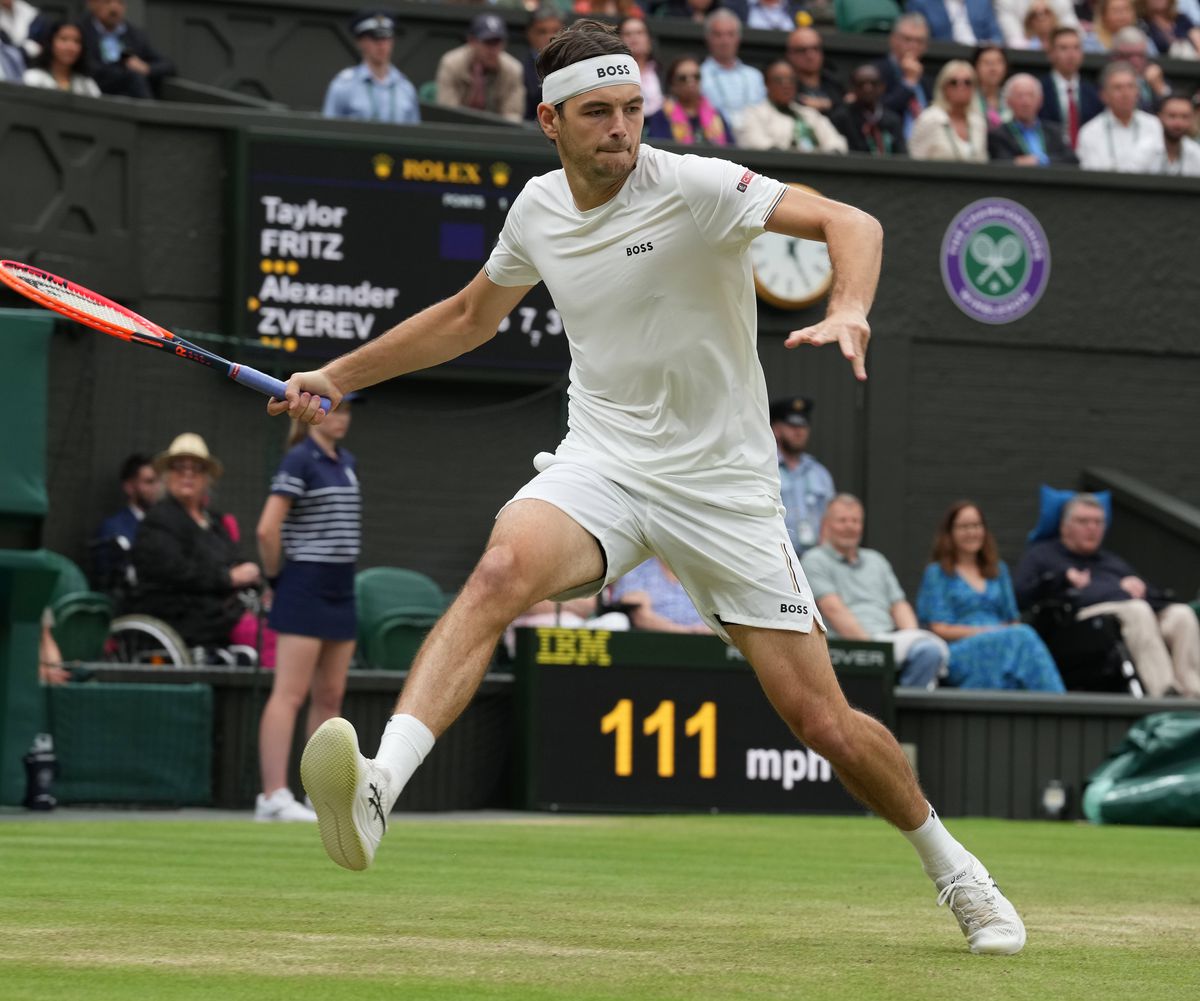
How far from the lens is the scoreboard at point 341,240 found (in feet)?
52.0

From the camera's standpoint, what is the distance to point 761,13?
19328 millimetres

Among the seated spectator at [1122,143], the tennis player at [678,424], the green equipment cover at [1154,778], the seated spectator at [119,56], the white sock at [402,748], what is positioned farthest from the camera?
the seated spectator at [1122,143]

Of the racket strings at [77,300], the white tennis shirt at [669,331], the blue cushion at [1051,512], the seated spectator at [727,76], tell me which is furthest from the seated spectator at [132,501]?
the white tennis shirt at [669,331]

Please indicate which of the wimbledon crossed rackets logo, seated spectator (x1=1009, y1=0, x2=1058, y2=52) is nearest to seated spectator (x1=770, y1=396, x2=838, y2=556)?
the wimbledon crossed rackets logo

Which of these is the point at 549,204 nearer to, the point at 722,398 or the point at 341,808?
the point at 722,398

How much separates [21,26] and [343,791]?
1229 cm

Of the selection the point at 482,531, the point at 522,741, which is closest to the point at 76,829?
the point at 522,741

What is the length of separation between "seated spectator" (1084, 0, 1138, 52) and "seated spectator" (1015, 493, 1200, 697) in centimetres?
656

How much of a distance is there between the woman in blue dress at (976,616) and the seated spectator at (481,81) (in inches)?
198

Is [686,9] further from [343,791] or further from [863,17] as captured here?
[343,791]

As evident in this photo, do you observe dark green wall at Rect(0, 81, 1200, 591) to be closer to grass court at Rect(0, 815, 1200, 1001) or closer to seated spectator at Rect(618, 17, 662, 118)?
seated spectator at Rect(618, 17, 662, 118)

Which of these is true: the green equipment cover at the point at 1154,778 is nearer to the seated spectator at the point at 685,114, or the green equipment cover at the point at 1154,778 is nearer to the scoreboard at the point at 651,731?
the scoreboard at the point at 651,731

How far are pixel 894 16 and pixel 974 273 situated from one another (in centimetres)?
278

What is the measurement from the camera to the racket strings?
6.81 m
